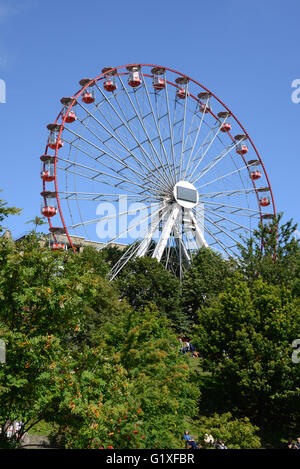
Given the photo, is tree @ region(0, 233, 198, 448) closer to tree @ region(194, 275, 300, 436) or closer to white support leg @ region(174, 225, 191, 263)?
tree @ region(194, 275, 300, 436)

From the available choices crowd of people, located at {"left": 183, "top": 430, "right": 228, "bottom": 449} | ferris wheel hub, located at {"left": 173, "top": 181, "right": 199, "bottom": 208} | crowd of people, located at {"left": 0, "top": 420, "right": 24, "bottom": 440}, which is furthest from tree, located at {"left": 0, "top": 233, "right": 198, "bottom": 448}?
ferris wheel hub, located at {"left": 173, "top": 181, "right": 199, "bottom": 208}

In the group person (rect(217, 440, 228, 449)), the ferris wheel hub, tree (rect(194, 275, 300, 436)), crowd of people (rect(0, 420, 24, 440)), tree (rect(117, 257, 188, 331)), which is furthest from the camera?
the ferris wheel hub

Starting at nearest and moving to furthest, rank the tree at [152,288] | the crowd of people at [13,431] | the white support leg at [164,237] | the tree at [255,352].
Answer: the crowd of people at [13,431] → the tree at [255,352] → the tree at [152,288] → the white support leg at [164,237]

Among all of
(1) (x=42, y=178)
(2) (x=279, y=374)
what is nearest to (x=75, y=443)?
(2) (x=279, y=374)

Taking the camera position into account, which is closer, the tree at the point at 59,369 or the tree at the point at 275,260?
the tree at the point at 59,369

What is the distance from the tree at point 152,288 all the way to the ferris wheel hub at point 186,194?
6481 mm

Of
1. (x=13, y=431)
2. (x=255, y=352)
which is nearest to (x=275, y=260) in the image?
(x=255, y=352)

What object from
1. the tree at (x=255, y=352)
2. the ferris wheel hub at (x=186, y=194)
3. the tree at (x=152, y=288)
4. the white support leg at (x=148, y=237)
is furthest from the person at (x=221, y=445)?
the ferris wheel hub at (x=186, y=194)

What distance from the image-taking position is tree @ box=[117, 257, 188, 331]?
4141 centimetres

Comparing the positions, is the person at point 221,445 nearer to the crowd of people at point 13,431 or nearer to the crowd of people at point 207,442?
the crowd of people at point 207,442

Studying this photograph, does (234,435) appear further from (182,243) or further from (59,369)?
(182,243)

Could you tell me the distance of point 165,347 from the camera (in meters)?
21.9

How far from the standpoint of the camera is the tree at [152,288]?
4141cm

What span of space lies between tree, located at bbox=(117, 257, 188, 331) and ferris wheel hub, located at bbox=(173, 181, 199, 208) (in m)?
6.48
